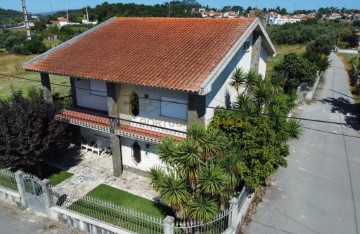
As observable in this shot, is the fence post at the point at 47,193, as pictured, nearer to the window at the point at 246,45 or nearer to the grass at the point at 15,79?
the window at the point at 246,45

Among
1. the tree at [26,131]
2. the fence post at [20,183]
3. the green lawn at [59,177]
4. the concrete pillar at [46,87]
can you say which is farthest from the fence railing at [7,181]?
the concrete pillar at [46,87]

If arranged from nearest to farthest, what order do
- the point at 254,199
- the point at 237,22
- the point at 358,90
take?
the point at 254,199, the point at 237,22, the point at 358,90

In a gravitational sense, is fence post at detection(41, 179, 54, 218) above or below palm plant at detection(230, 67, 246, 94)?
below

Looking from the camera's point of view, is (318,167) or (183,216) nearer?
(183,216)

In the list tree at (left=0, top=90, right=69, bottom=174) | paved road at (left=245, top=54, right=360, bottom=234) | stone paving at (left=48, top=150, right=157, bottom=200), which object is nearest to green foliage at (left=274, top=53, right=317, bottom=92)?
paved road at (left=245, top=54, right=360, bottom=234)

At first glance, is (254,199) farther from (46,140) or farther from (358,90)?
(358,90)

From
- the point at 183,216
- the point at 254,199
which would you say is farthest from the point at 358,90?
the point at 183,216

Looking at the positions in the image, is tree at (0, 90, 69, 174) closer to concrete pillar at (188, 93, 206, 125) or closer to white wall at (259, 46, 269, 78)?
concrete pillar at (188, 93, 206, 125)

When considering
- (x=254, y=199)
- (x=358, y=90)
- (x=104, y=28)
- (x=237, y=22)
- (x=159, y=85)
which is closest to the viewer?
(x=159, y=85)
